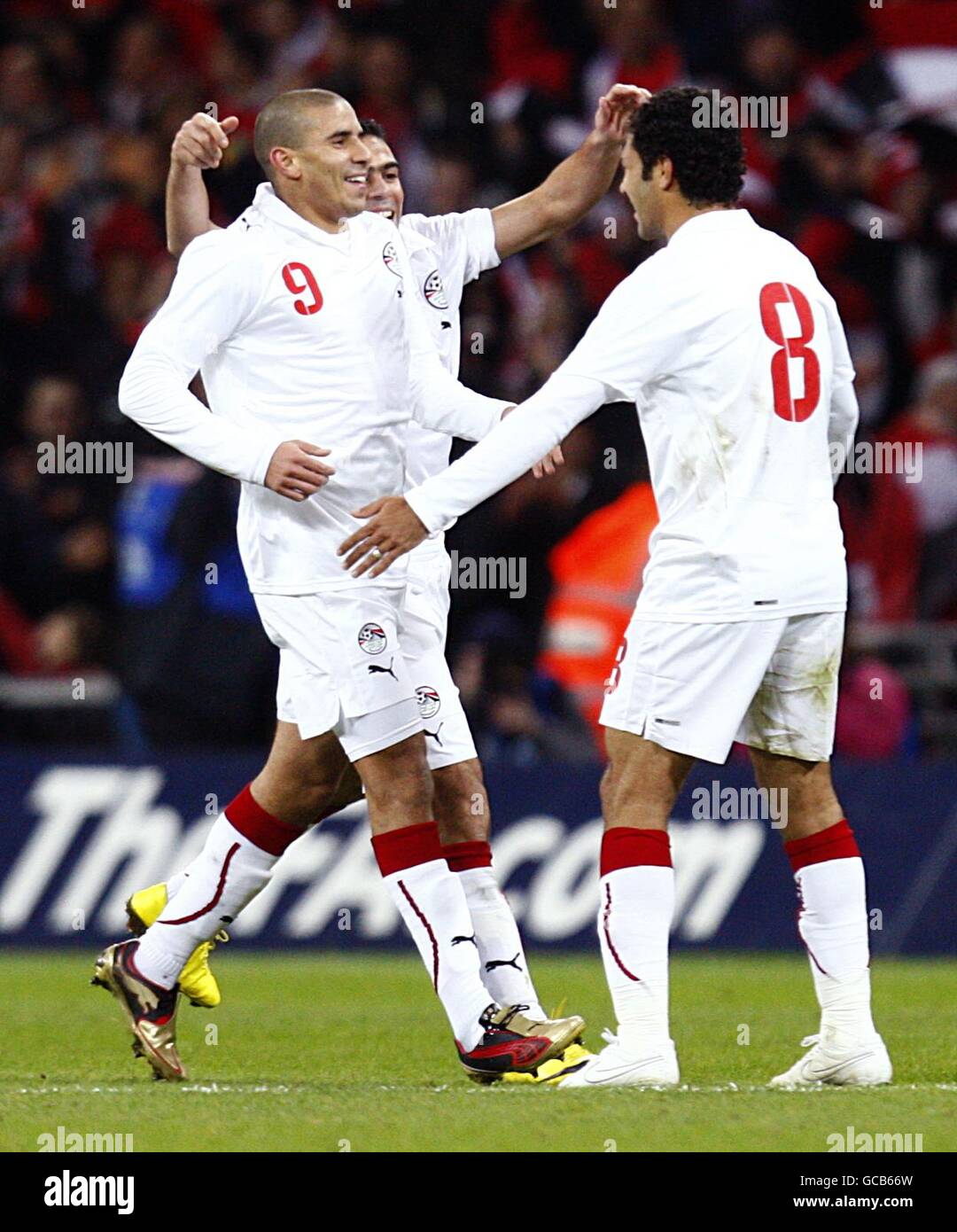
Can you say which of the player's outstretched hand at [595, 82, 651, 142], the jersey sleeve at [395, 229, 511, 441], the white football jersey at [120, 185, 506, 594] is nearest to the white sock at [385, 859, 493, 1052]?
the white football jersey at [120, 185, 506, 594]

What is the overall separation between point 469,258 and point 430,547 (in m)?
0.94

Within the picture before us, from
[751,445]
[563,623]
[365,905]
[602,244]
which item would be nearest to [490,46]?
[602,244]

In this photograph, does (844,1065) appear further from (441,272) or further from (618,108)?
(618,108)

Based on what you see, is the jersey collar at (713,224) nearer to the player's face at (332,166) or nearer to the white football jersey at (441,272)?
the player's face at (332,166)

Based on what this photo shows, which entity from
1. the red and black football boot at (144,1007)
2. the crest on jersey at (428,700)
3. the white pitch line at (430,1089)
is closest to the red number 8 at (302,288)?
the crest on jersey at (428,700)

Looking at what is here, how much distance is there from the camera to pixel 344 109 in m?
5.93

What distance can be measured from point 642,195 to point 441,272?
1178 millimetres

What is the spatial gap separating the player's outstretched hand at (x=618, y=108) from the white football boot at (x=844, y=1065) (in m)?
2.48

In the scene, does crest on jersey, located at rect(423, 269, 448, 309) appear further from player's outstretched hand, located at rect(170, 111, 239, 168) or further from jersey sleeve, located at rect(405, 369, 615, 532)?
jersey sleeve, located at rect(405, 369, 615, 532)

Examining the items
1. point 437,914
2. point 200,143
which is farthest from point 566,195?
point 437,914

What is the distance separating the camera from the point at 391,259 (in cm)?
592

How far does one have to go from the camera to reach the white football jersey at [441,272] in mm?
6348

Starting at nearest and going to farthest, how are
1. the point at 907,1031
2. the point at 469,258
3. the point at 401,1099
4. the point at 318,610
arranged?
the point at 401,1099 → the point at 318,610 → the point at 469,258 → the point at 907,1031

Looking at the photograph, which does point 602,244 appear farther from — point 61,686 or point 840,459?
point 840,459
